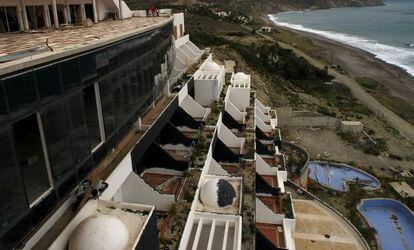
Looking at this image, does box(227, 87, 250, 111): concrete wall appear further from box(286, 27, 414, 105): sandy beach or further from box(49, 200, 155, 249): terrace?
box(286, 27, 414, 105): sandy beach

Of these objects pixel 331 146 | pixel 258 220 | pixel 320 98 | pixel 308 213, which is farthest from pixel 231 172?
pixel 320 98

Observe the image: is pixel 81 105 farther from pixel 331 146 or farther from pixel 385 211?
pixel 331 146

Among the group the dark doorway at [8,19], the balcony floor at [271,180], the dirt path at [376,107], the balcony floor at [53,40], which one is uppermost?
the dark doorway at [8,19]

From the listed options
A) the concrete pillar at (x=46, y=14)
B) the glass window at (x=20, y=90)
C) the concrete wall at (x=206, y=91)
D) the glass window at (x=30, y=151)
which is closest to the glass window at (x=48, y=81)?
the glass window at (x=20, y=90)

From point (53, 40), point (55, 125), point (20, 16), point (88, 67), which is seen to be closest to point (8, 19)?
point (20, 16)

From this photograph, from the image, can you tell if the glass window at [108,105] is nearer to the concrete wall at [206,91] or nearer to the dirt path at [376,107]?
the concrete wall at [206,91]

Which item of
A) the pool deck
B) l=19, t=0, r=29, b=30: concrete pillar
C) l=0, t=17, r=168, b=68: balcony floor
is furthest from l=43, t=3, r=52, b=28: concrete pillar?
the pool deck

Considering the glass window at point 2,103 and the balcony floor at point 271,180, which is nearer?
the glass window at point 2,103
